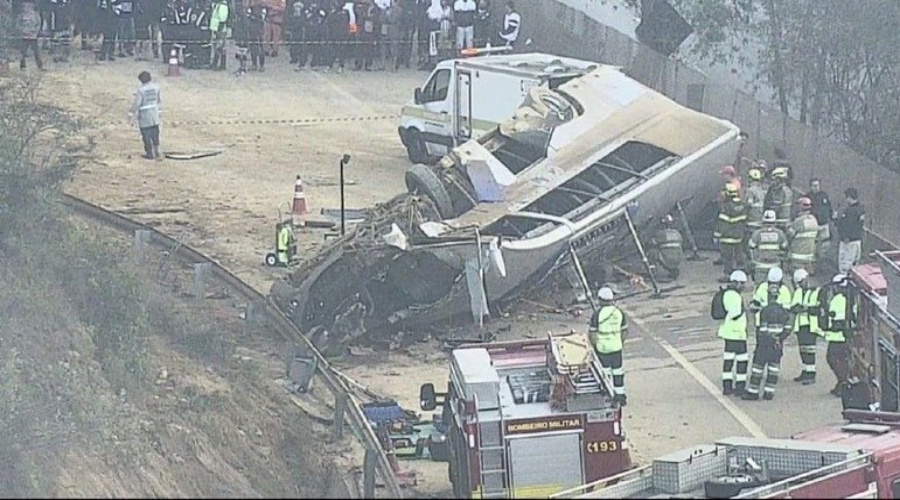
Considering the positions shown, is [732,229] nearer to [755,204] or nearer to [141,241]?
[755,204]

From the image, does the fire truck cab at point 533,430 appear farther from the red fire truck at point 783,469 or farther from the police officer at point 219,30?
the police officer at point 219,30

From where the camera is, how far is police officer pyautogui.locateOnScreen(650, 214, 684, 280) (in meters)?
22.7

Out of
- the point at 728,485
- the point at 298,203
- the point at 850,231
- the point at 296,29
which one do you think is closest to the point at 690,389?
the point at 850,231

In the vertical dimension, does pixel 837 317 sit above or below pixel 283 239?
above

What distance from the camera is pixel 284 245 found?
22.5 meters

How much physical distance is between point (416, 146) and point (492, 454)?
48.8 ft

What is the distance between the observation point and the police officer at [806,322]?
18500 mm

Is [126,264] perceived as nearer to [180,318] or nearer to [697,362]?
[180,318]

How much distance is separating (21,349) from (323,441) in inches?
142

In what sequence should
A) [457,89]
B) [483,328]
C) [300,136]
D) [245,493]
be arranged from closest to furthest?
[245,493] < [483,328] < [457,89] < [300,136]

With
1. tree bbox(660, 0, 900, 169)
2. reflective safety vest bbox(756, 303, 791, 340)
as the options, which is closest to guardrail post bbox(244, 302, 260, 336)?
reflective safety vest bbox(756, 303, 791, 340)

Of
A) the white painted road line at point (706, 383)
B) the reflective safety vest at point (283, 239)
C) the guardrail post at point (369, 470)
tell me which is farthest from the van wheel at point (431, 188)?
the guardrail post at point (369, 470)

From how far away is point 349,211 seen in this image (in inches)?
982

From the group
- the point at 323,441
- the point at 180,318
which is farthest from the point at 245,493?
the point at 180,318
